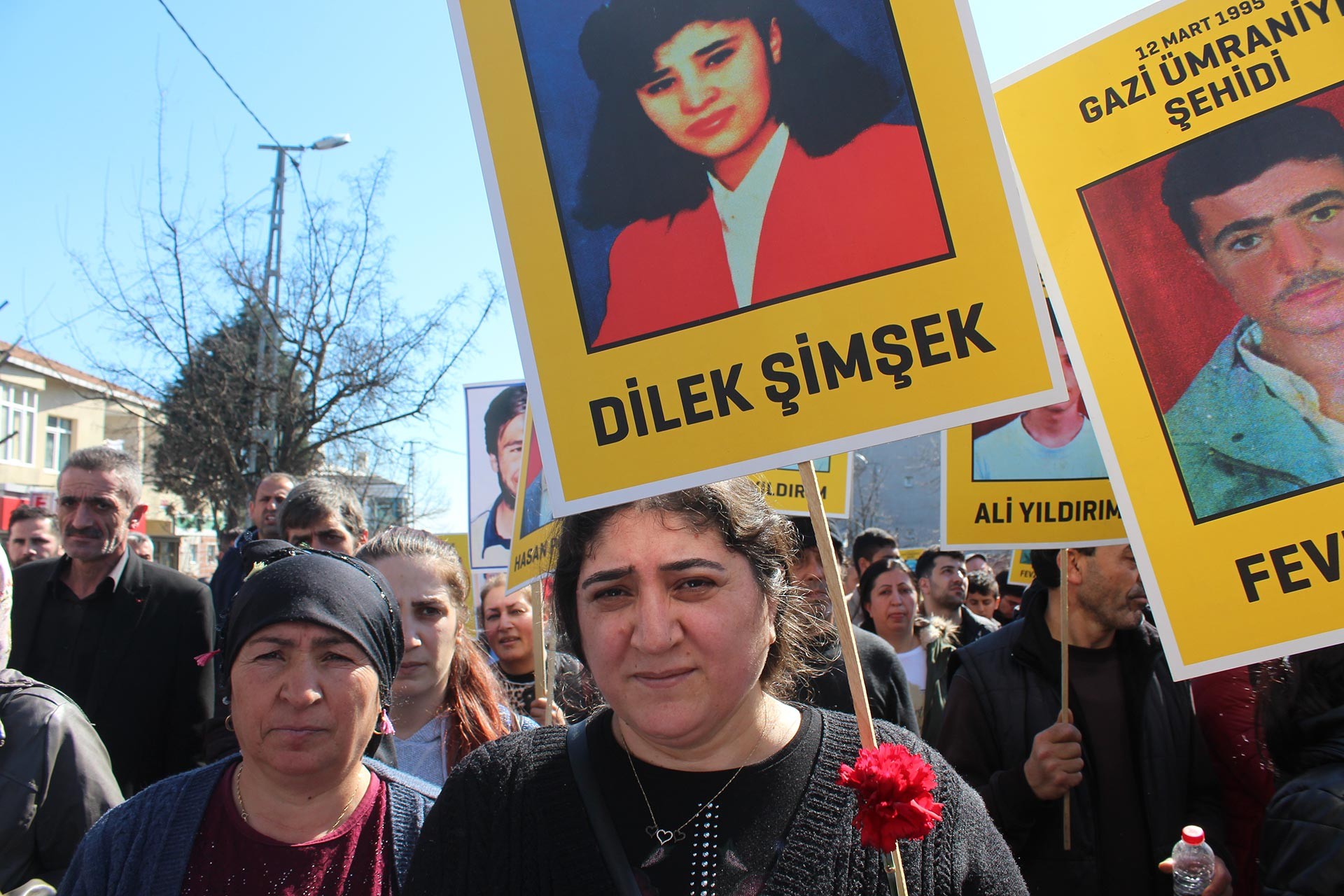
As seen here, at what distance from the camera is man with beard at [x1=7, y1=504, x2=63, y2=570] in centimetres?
660

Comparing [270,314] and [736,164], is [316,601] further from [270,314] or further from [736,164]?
[270,314]

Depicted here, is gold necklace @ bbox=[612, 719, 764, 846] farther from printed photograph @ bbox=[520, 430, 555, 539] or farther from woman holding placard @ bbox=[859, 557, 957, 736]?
woman holding placard @ bbox=[859, 557, 957, 736]

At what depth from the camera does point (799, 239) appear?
174cm

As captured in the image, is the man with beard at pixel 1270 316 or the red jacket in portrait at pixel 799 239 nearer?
the red jacket in portrait at pixel 799 239

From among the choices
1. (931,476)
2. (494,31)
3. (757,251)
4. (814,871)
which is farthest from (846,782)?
(931,476)

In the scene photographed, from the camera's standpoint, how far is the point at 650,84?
1825 millimetres

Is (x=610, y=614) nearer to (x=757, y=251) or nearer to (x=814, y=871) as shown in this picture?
(x=814, y=871)

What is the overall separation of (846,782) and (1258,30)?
163cm

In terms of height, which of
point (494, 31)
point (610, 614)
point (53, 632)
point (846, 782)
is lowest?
point (846, 782)

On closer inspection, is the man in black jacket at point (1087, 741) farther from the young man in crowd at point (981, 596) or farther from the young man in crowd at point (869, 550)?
the young man in crowd at point (981, 596)

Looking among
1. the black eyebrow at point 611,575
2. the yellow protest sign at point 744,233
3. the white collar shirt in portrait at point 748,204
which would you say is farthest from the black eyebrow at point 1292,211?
the black eyebrow at point 611,575

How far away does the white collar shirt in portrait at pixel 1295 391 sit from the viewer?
183 centimetres

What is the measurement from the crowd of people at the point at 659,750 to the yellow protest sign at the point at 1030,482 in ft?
0.71

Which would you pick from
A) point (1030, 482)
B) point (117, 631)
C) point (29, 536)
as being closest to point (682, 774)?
point (1030, 482)
